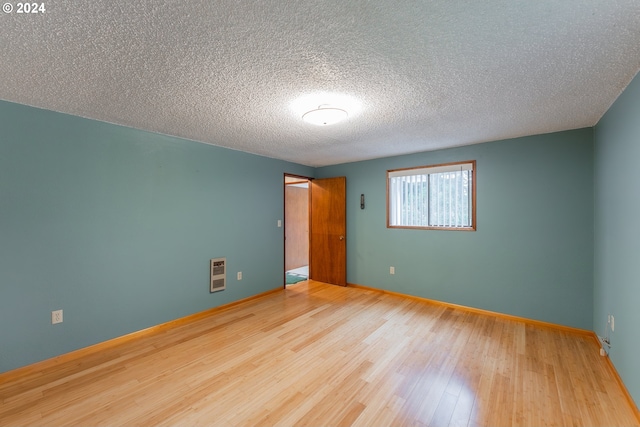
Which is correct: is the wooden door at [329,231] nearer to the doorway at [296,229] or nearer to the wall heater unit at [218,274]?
the doorway at [296,229]

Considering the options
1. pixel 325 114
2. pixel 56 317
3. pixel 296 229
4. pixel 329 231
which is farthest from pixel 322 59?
pixel 296 229

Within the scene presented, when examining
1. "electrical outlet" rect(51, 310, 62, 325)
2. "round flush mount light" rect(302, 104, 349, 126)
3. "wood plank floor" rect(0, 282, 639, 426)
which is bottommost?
"wood plank floor" rect(0, 282, 639, 426)

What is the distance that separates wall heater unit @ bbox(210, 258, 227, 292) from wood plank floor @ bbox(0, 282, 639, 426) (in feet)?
1.77

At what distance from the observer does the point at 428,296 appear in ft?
13.1

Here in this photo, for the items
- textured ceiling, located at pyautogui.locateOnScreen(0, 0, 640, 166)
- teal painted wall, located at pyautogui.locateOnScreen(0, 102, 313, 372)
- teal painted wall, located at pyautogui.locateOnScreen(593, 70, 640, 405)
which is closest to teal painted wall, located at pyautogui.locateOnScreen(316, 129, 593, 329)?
teal painted wall, located at pyautogui.locateOnScreen(593, 70, 640, 405)

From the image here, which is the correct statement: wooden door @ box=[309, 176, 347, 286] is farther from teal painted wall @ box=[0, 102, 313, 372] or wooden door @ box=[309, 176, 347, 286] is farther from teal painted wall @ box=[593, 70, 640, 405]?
teal painted wall @ box=[593, 70, 640, 405]

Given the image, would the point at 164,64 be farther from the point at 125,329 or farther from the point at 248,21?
the point at 125,329

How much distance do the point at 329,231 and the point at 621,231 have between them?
12.4 ft

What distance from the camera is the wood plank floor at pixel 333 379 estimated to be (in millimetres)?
1754

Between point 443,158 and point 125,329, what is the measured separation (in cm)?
455

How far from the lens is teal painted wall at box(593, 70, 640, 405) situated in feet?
5.93

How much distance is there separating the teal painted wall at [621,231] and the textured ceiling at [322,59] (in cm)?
23

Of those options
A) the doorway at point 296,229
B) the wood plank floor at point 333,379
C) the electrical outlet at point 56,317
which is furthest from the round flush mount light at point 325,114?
the doorway at point 296,229

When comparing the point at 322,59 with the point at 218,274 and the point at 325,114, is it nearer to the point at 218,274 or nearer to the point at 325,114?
the point at 325,114
